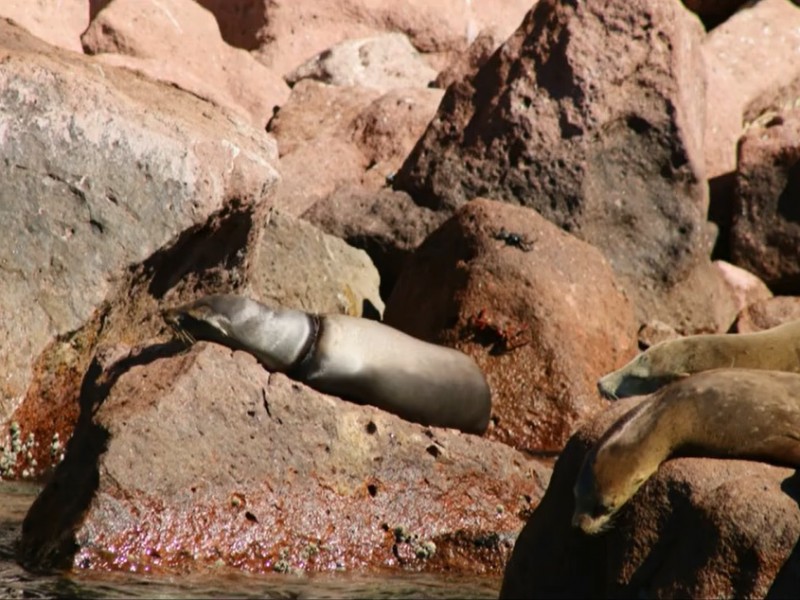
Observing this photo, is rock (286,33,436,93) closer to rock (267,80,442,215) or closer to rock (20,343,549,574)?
rock (267,80,442,215)

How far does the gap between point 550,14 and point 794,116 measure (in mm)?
3051

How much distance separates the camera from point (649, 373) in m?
7.15

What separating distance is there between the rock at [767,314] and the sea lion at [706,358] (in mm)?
5864

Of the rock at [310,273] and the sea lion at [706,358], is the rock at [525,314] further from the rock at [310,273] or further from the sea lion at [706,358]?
the sea lion at [706,358]

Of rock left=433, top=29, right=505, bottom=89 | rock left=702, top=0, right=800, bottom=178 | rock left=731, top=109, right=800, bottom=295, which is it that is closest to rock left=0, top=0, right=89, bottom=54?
rock left=433, top=29, right=505, bottom=89

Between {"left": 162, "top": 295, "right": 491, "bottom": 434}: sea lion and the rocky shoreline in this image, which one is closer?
the rocky shoreline

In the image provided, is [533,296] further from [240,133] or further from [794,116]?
[794,116]

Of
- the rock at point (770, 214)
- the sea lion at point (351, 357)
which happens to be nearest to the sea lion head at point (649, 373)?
the sea lion at point (351, 357)

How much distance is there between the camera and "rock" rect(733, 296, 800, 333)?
12977 mm

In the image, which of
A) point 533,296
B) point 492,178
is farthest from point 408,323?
point 492,178

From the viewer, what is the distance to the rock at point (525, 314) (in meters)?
10.5

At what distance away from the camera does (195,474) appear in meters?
6.79

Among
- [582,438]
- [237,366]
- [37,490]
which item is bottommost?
[37,490]

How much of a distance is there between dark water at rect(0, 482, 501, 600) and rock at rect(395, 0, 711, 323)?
19.3 ft
